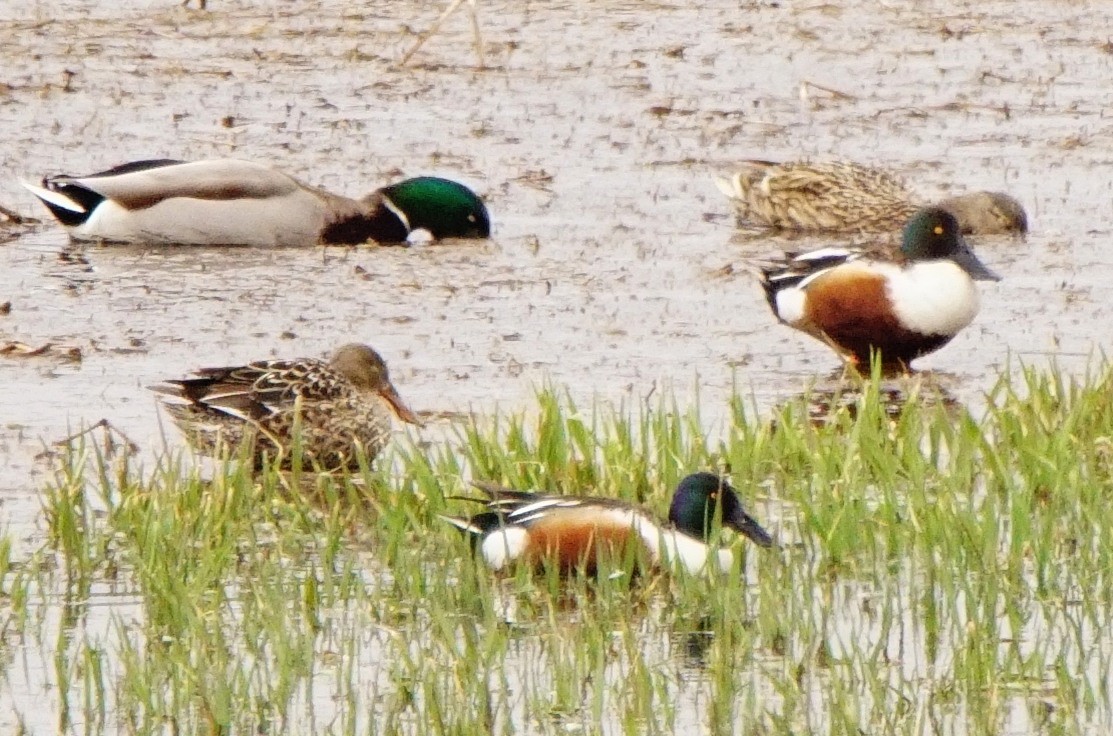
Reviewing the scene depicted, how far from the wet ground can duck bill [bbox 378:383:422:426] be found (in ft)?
1.67

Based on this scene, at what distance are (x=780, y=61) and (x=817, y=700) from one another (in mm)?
10605

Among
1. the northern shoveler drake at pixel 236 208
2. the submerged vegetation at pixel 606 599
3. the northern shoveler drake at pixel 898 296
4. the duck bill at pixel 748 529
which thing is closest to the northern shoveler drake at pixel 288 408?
the submerged vegetation at pixel 606 599

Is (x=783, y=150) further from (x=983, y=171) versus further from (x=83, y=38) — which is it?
(x=83, y=38)

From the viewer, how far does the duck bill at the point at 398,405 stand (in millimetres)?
7488

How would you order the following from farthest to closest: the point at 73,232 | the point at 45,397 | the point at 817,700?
the point at 73,232 → the point at 45,397 → the point at 817,700

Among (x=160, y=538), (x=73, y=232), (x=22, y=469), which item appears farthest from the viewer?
(x=73, y=232)

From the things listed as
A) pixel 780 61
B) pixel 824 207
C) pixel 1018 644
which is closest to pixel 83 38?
pixel 780 61

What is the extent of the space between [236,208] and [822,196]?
280 centimetres

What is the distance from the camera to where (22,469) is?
7.12 meters

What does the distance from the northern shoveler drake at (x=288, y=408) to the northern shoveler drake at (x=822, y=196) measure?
445 cm

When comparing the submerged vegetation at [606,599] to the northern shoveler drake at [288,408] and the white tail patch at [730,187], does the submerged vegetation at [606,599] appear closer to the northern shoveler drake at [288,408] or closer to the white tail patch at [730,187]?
the northern shoveler drake at [288,408]

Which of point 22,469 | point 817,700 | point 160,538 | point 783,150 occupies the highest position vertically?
point 783,150

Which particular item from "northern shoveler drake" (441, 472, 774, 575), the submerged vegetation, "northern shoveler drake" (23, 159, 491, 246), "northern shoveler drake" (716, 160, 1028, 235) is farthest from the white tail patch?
"northern shoveler drake" (441, 472, 774, 575)

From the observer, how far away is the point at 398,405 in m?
7.53
